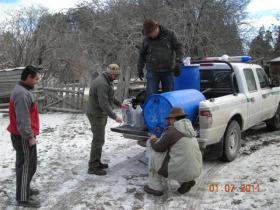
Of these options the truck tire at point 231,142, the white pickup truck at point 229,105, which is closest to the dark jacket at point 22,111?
the white pickup truck at point 229,105

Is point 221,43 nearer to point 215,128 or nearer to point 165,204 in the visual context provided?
point 215,128

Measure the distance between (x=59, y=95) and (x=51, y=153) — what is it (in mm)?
6179

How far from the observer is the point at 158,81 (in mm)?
6918

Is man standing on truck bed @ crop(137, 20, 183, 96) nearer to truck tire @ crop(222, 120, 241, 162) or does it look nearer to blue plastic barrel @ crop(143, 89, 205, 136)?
blue plastic barrel @ crop(143, 89, 205, 136)

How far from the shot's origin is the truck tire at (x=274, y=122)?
30.7 feet

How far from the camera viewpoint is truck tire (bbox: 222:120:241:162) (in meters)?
6.70

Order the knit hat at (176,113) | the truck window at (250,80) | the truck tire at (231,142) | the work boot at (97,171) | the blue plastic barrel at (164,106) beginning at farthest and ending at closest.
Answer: the truck window at (250,80) < the truck tire at (231,142) < the work boot at (97,171) < the blue plastic barrel at (164,106) < the knit hat at (176,113)

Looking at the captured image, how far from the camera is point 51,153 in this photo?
304 inches

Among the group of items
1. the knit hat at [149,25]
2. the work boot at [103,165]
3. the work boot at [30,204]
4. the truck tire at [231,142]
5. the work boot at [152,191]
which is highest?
the knit hat at [149,25]

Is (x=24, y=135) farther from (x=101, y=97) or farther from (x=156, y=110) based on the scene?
(x=156, y=110)

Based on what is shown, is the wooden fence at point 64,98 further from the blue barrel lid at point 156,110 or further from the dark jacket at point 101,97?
the blue barrel lid at point 156,110

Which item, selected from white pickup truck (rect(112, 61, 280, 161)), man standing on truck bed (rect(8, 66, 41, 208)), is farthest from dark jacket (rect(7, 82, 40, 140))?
white pickup truck (rect(112, 61, 280, 161))

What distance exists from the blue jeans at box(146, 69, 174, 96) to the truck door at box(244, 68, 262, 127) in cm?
162

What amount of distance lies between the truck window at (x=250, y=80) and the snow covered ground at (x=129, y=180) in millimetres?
1176
